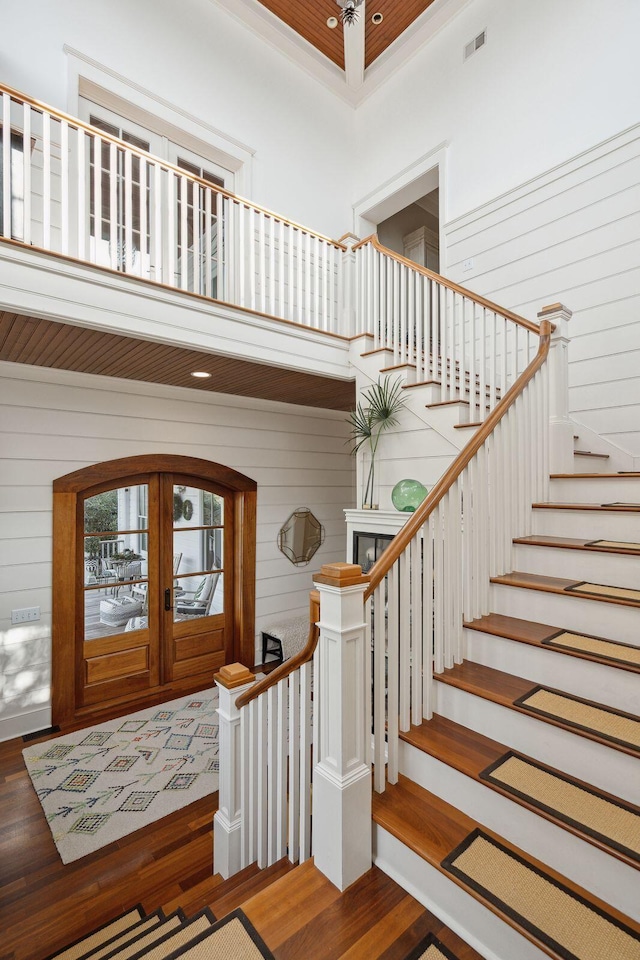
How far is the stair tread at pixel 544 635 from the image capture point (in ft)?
5.41

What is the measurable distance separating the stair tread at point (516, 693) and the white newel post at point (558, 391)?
143cm

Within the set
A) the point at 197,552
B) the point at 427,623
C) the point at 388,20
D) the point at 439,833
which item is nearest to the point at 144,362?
the point at 197,552

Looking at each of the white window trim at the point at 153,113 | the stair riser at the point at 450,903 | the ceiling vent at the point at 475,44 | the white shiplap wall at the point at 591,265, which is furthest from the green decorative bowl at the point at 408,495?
the ceiling vent at the point at 475,44

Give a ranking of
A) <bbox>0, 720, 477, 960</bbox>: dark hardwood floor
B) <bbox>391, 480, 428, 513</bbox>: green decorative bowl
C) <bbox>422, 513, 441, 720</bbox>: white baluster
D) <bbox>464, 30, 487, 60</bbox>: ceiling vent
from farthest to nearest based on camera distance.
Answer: <bbox>464, 30, 487, 60</bbox>: ceiling vent < <bbox>391, 480, 428, 513</bbox>: green decorative bowl < <bbox>422, 513, 441, 720</bbox>: white baluster < <bbox>0, 720, 477, 960</bbox>: dark hardwood floor

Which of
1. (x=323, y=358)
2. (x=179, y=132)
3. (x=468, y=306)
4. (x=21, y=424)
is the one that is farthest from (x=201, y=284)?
(x=468, y=306)

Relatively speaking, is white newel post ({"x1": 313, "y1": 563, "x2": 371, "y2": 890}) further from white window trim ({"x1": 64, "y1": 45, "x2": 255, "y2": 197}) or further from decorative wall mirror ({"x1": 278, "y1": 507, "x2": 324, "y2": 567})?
white window trim ({"x1": 64, "y1": 45, "x2": 255, "y2": 197})

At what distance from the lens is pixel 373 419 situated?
3818mm

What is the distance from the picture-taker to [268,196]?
5035 mm

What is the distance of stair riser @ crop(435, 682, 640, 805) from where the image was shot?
1415mm

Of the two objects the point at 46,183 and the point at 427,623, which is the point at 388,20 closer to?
the point at 46,183

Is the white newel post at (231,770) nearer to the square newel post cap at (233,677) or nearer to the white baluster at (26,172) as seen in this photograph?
the square newel post cap at (233,677)

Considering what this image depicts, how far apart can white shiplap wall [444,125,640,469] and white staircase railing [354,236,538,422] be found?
16.3 inches

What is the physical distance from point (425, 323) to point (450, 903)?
335cm

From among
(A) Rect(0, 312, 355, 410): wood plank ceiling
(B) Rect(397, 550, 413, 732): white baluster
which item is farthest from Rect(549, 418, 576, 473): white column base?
(A) Rect(0, 312, 355, 410): wood plank ceiling
